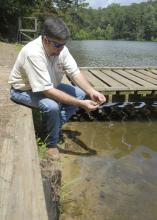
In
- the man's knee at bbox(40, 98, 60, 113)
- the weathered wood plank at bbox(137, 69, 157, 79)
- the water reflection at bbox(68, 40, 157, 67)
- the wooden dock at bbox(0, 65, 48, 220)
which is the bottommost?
the water reflection at bbox(68, 40, 157, 67)

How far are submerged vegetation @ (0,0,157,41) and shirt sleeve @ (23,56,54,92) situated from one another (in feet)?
63.4

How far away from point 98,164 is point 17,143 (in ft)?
6.96

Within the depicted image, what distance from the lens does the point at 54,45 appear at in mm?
4168

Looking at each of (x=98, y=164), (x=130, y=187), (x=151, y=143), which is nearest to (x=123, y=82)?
(x=151, y=143)

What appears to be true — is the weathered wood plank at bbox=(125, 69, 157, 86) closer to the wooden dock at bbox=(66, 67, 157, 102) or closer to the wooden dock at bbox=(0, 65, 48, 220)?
the wooden dock at bbox=(66, 67, 157, 102)

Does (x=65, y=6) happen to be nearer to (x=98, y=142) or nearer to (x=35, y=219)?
(x=98, y=142)

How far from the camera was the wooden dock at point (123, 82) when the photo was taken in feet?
23.6

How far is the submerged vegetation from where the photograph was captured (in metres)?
24.1

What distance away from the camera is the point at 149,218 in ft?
13.2

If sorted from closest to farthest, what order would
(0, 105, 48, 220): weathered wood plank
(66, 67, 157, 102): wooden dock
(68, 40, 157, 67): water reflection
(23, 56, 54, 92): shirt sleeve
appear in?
(0, 105, 48, 220): weathered wood plank, (23, 56, 54, 92): shirt sleeve, (66, 67, 157, 102): wooden dock, (68, 40, 157, 67): water reflection

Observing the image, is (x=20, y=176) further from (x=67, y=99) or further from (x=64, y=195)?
(x=67, y=99)

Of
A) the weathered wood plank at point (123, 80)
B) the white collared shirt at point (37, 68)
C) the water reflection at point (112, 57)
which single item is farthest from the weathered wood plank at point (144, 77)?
the water reflection at point (112, 57)

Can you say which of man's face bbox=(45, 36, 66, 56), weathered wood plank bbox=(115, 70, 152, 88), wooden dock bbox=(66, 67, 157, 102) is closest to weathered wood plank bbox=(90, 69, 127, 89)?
wooden dock bbox=(66, 67, 157, 102)

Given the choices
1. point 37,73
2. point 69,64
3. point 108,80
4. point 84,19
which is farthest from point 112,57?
point 84,19
